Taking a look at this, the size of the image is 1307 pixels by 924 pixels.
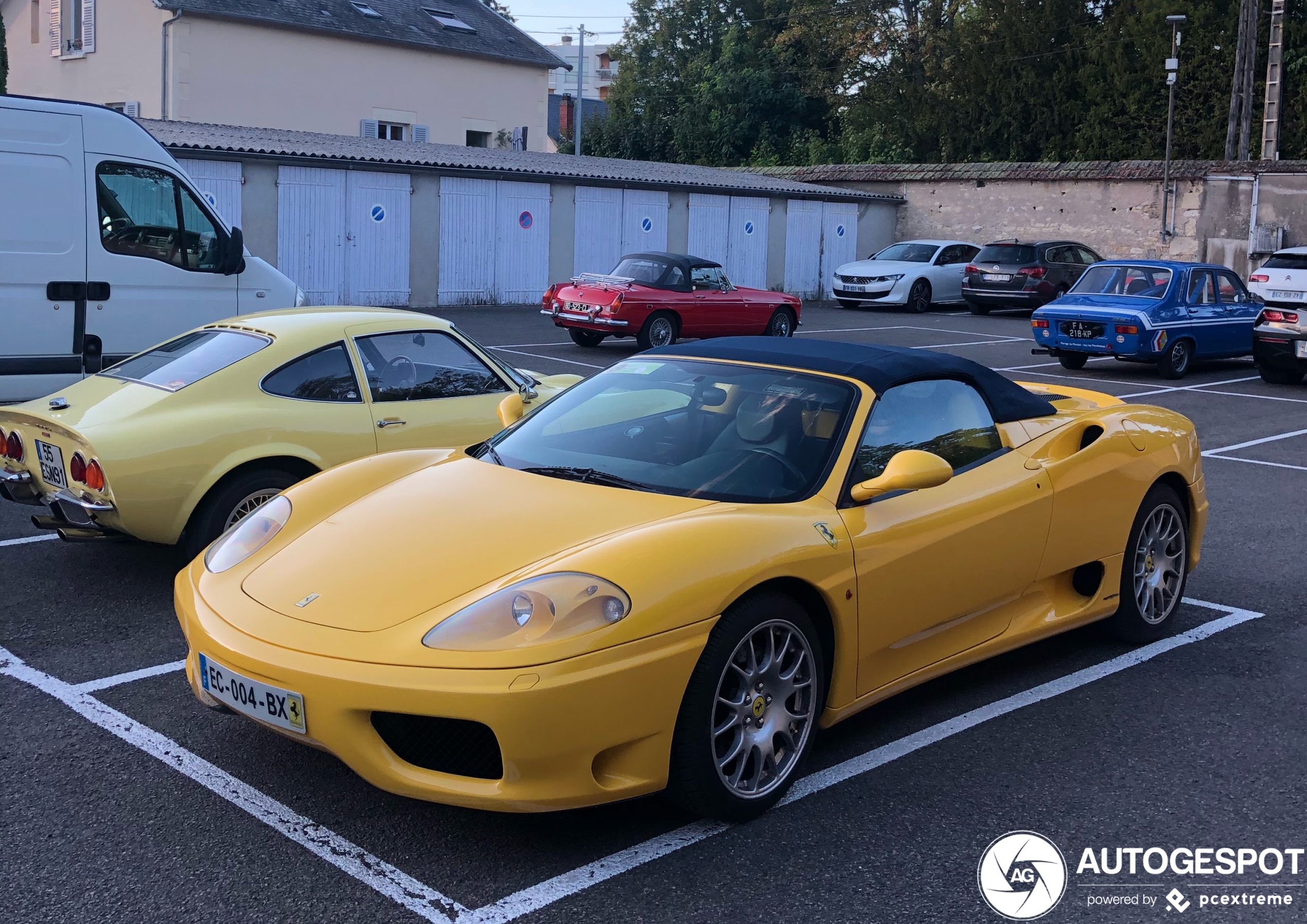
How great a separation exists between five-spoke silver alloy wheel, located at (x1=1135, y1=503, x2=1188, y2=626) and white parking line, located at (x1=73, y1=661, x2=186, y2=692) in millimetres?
3904

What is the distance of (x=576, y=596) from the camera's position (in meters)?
3.36

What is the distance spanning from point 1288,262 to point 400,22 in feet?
84.1

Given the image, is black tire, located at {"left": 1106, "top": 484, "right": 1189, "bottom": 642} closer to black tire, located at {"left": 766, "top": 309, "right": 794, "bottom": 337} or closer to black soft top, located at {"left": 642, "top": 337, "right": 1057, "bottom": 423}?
black soft top, located at {"left": 642, "top": 337, "right": 1057, "bottom": 423}

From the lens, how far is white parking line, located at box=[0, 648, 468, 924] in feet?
10.4

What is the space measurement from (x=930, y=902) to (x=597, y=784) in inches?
35.7

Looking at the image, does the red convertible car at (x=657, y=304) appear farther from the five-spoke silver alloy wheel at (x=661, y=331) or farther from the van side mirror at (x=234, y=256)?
the van side mirror at (x=234, y=256)

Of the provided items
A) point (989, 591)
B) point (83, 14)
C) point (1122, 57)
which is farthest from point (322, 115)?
point (989, 591)

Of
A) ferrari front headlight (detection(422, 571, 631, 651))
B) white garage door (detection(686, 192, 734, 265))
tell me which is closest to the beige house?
white garage door (detection(686, 192, 734, 265))

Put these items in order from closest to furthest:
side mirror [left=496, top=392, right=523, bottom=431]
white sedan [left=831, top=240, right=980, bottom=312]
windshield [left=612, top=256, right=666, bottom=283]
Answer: side mirror [left=496, top=392, right=523, bottom=431], windshield [left=612, top=256, right=666, bottom=283], white sedan [left=831, top=240, right=980, bottom=312]

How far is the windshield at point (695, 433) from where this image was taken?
4148 mm

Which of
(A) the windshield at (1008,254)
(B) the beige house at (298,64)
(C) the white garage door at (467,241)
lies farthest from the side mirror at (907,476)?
(B) the beige house at (298,64)

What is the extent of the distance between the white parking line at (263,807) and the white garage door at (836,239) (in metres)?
28.5

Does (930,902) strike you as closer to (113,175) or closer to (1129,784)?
(1129,784)

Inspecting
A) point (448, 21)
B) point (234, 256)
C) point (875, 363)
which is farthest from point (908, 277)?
point (875, 363)
